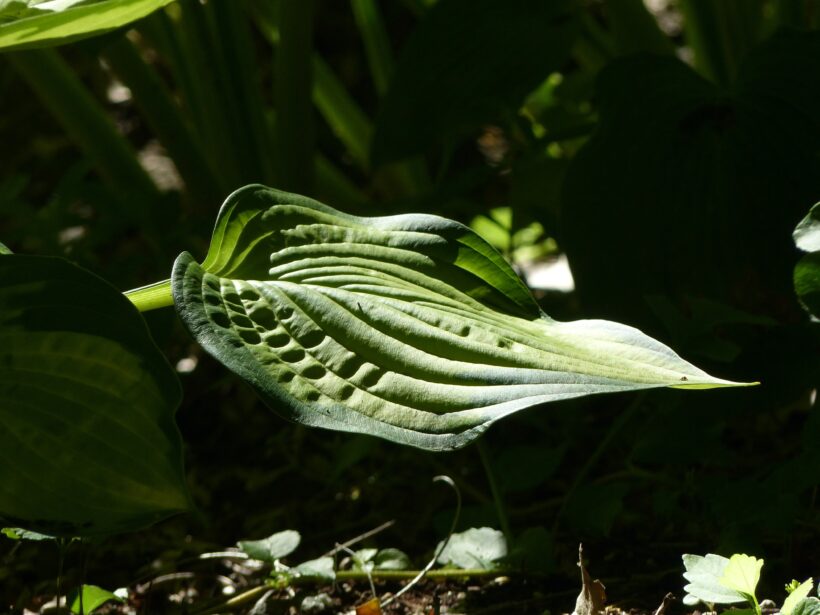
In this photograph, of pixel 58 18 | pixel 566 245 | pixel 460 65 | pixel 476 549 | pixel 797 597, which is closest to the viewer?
pixel 797 597

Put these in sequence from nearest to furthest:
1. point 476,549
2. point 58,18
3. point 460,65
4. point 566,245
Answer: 1. point 58,18
2. point 476,549
3. point 566,245
4. point 460,65

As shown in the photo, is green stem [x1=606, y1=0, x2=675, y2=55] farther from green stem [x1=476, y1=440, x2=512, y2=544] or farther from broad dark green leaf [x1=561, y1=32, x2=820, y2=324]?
green stem [x1=476, y1=440, x2=512, y2=544]

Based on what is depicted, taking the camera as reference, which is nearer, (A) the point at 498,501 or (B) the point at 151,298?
(B) the point at 151,298

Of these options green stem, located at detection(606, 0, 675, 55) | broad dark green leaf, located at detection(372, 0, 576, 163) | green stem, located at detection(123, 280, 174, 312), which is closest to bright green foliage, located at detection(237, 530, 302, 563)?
green stem, located at detection(123, 280, 174, 312)

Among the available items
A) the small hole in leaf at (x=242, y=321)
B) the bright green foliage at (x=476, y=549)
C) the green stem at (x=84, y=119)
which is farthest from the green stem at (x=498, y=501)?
the green stem at (x=84, y=119)

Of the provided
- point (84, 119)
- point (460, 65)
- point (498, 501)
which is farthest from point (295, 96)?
point (498, 501)

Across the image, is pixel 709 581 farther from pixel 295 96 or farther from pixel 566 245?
pixel 295 96

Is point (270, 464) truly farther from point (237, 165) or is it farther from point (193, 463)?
point (237, 165)
